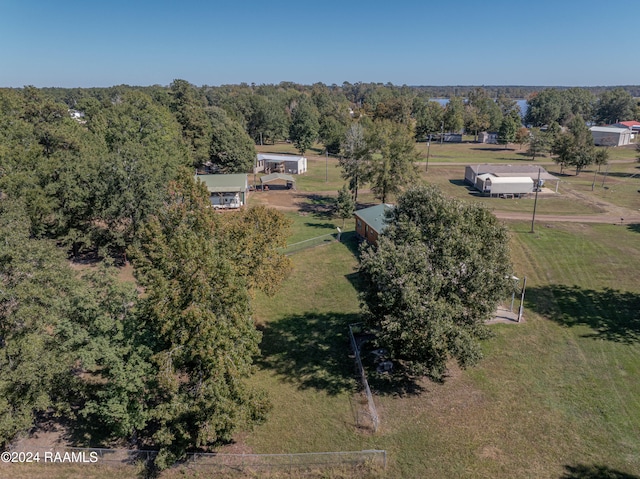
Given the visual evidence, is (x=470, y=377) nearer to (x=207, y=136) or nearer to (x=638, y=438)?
(x=638, y=438)

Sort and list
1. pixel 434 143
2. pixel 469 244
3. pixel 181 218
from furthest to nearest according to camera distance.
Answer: pixel 434 143, pixel 181 218, pixel 469 244

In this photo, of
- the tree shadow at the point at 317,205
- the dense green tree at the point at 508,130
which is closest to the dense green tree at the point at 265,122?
the tree shadow at the point at 317,205

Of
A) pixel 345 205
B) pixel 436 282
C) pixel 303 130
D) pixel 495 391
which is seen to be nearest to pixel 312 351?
pixel 436 282

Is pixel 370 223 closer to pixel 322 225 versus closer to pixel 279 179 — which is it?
pixel 322 225

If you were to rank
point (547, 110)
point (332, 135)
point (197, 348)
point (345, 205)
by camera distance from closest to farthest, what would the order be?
point (197, 348)
point (345, 205)
point (332, 135)
point (547, 110)

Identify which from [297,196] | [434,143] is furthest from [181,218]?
[434,143]

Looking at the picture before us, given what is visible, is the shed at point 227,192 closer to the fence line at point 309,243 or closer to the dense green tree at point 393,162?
the fence line at point 309,243
